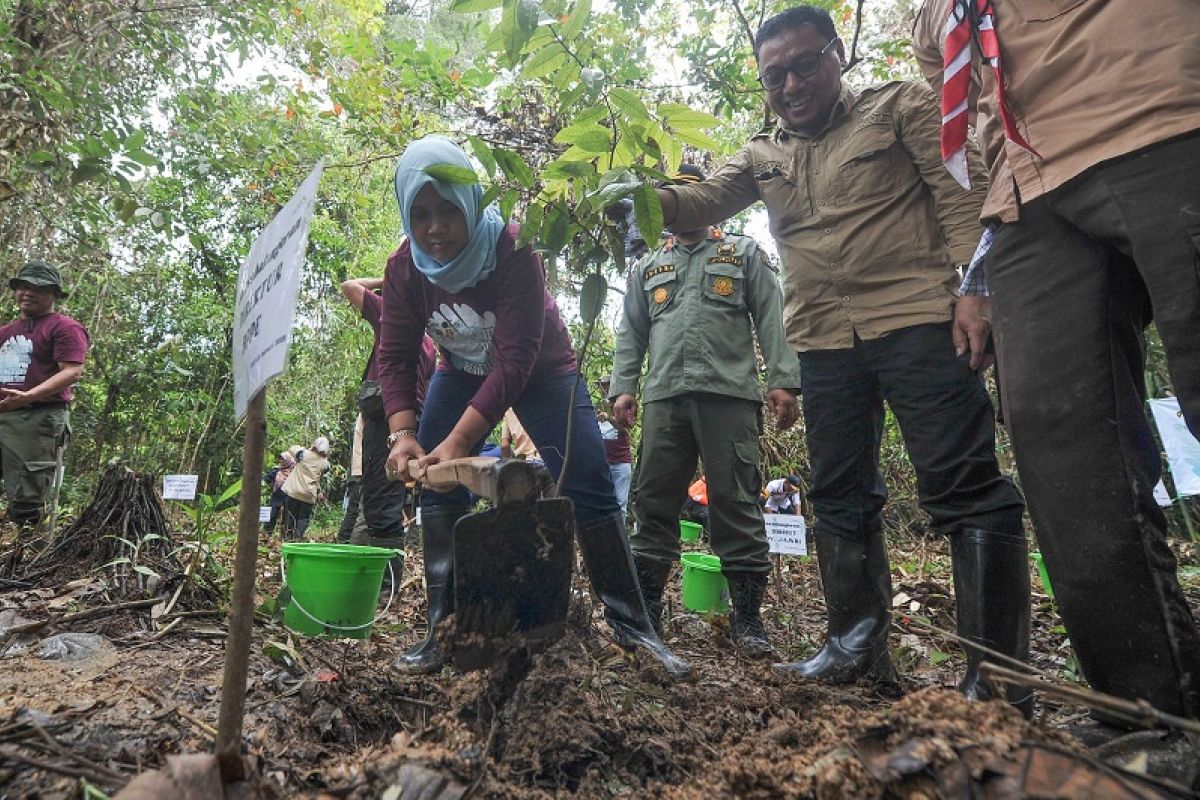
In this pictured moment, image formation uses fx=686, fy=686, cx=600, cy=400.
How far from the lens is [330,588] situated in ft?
7.94

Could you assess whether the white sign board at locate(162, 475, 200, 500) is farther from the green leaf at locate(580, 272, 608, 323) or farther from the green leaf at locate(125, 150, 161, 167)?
the green leaf at locate(580, 272, 608, 323)

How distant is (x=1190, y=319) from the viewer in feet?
3.62

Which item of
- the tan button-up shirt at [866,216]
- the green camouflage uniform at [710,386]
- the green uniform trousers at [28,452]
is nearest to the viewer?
the tan button-up shirt at [866,216]

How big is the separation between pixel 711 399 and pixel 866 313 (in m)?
0.98

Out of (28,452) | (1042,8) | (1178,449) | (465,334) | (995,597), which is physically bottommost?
(995,597)

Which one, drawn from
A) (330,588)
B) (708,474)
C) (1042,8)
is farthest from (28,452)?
(1042,8)

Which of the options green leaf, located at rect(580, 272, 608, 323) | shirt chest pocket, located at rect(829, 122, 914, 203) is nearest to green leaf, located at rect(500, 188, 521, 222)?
green leaf, located at rect(580, 272, 608, 323)

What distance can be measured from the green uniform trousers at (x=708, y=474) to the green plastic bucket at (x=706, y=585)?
1.83 ft

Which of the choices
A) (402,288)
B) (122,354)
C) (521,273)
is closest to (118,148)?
(402,288)

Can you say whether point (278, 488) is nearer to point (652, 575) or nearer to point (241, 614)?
point (652, 575)

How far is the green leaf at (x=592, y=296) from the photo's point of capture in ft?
6.57

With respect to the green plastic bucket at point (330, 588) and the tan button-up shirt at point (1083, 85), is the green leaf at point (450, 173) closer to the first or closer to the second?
the tan button-up shirt at point (1083, 85)

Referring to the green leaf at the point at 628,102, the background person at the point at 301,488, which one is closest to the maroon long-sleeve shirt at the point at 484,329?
the green leaf at the point at 628,102

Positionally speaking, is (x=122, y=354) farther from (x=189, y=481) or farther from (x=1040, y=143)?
(x=1040, y=143)
